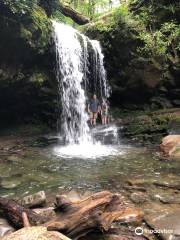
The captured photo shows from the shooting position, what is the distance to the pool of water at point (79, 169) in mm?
9641

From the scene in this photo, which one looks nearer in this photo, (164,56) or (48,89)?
(48,89)

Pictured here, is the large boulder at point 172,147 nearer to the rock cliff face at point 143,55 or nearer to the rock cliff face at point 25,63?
the rock cliff face at point 143,55

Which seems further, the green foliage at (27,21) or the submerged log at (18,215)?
the green foliage at (27,21)

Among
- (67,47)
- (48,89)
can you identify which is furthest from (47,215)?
(67,47)

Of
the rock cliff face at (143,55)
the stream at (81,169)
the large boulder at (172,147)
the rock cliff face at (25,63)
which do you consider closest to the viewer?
the stream at (81,169)

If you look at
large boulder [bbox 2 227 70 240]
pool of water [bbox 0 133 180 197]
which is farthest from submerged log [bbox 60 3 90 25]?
large boulder [bbox 2 227 70 240]

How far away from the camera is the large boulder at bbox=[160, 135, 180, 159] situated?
12.5 metres

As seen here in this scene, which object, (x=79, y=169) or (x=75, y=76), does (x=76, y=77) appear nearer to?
(x=75, y=76)

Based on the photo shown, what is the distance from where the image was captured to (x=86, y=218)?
6.02 m

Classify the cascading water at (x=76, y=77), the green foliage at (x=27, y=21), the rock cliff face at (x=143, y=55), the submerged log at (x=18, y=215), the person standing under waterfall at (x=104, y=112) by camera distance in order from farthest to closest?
the rock cliff face at (x=143, y=55), the person standing under waterfall at (x=104, y=112), the cascading water at (x=76, y=77), the green foliage at (x=27, y=21), the submerged log at (x=18, y=215)

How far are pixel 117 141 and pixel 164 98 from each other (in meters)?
6.12

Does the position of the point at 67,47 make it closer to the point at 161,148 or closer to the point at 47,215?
the point at 161,148

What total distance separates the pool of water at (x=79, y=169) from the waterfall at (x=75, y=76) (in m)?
3.55
